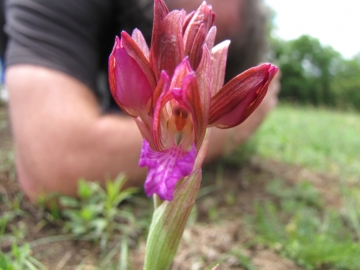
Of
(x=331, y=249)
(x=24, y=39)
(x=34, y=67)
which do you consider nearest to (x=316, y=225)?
(x=331, y=249)

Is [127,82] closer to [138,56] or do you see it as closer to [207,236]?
[138,56]

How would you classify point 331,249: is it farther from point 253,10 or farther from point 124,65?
point 253,10

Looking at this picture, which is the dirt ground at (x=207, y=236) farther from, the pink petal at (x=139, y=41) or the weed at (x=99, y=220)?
the pink petal at (x=139, y=41)

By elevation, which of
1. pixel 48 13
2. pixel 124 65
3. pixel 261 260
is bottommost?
pixel 261 260

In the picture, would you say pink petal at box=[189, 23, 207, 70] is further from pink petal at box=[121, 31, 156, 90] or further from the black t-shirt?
the black t-shirt

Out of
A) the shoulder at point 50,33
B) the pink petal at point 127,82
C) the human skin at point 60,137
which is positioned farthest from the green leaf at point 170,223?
the shoulder at point 50,33

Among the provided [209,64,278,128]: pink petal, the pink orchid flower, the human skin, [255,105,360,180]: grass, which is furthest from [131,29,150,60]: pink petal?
[255,105,360,180]: grass
